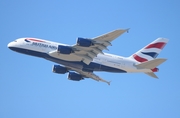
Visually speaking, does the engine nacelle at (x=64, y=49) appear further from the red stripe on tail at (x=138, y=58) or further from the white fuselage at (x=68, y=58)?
the red stripe on tail at (x=138, y=58)

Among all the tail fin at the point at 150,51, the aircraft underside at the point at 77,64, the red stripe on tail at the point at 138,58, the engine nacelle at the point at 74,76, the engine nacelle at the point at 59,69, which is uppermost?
the tail fin at the point at 150,51

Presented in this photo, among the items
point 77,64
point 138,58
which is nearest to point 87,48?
point 77,64

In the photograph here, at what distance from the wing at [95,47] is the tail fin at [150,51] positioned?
7.07 m

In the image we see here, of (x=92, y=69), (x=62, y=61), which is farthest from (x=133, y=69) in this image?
(x=62, y=61)

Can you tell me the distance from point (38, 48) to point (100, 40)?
894 centimetres

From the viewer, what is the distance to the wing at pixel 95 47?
44919mm

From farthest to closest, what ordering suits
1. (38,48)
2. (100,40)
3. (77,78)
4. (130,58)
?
(77,78) < (130,58) < (38,48) < (100,40)

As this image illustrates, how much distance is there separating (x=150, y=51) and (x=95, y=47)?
A: 10525mm

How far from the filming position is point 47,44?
5084 cm

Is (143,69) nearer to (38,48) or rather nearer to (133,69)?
(133,69)

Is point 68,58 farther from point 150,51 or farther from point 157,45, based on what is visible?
point 157,45

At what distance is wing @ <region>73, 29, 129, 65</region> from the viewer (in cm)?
4492

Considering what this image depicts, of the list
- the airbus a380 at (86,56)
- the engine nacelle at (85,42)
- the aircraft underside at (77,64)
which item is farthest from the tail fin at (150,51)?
the engine nacelle at (85,42)

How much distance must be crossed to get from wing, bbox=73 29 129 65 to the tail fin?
7.07m
